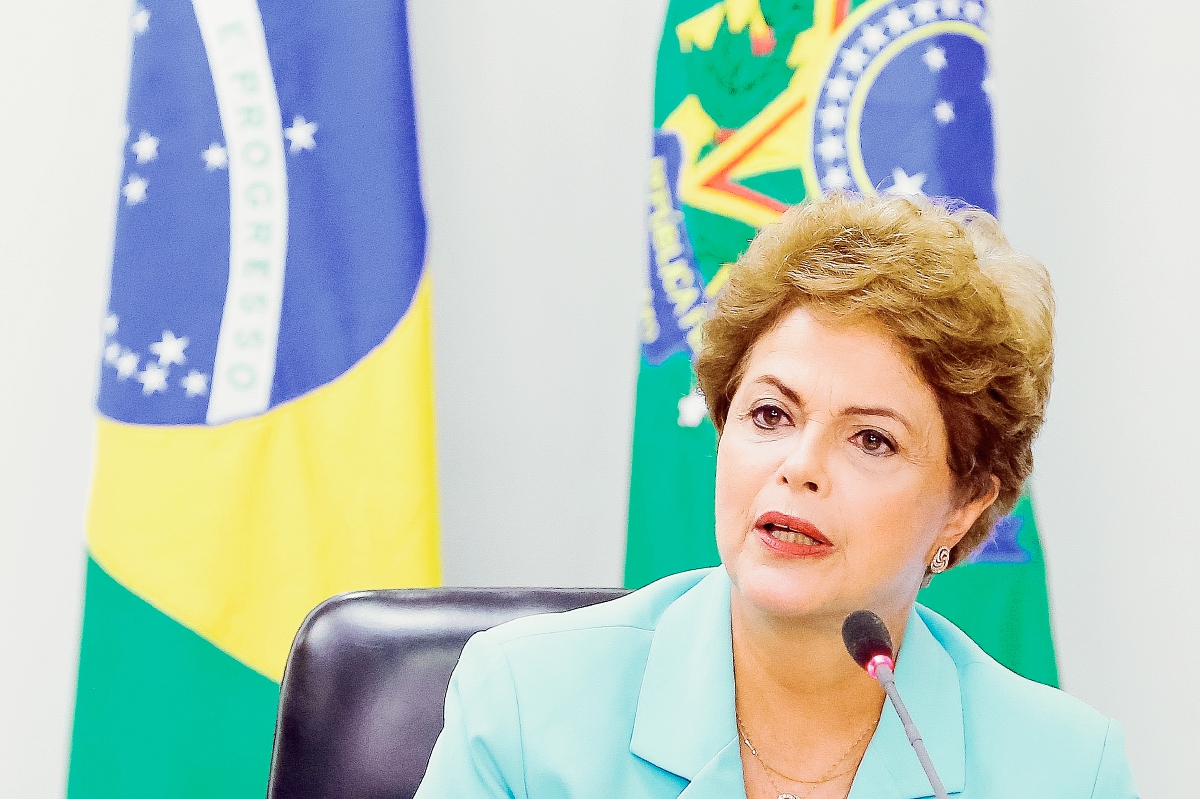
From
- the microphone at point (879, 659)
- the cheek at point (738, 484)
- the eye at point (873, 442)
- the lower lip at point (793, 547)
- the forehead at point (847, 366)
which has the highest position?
the forehead at point (847, 366)

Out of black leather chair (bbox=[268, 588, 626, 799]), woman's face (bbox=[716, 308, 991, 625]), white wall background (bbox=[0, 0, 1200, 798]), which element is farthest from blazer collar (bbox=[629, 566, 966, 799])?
white wall background (bbox=[0, 0, 1200, 798])

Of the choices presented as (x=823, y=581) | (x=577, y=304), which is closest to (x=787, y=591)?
(x=823, y=581)

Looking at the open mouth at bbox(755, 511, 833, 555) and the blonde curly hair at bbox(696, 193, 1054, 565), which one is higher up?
the blonde curly hair at bbox(696, 193, 1054, 565)

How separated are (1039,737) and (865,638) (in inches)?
15.9

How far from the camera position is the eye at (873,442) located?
48.4 inches

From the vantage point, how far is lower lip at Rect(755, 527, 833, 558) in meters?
1.18

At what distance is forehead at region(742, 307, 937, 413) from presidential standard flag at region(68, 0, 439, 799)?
840 mm

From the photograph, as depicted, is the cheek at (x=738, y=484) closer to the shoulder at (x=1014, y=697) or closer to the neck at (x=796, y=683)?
the neck at (x=796, y=683)

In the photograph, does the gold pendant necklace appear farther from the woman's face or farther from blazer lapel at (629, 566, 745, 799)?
the woman's face

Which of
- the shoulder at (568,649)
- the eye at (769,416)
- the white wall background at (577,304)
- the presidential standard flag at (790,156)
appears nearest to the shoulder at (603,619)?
the shoulder at (568,649)

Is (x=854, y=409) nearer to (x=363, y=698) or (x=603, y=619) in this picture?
(x=603, y=619)

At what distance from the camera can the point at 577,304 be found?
2373 mm

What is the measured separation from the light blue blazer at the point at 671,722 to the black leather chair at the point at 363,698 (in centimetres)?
7

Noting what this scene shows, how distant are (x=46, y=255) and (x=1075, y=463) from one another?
1912mm
